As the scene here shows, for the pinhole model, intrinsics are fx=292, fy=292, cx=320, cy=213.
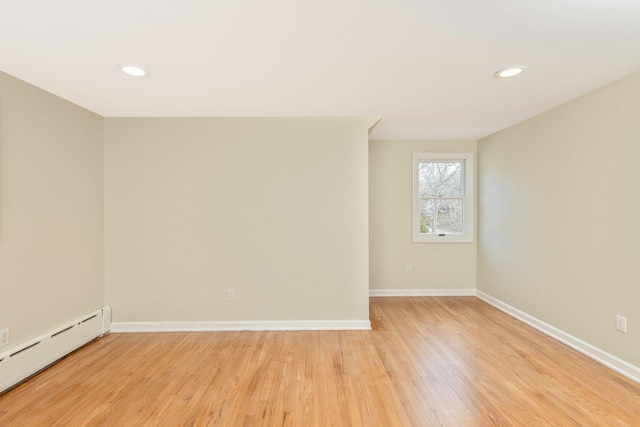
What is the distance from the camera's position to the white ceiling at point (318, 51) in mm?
1479

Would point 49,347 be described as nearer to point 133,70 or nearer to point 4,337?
point 4,337

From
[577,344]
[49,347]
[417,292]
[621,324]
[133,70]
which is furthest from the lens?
[417,292]

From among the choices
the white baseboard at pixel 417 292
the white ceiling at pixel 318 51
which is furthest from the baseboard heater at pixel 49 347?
the white baseboard at pixel 417 292

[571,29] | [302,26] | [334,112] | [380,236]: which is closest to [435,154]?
[380,236]

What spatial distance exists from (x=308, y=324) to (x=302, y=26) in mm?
2771

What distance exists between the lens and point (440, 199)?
4586mm

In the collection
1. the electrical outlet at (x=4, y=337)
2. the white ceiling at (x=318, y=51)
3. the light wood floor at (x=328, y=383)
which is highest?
the white ceiling at (x=318, y=51)

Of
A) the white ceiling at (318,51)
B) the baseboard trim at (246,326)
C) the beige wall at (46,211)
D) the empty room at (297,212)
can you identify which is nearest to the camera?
the white ceiling at (318,51)

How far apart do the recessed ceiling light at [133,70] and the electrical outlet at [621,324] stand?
4120 millimetres

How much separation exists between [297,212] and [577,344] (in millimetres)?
2963

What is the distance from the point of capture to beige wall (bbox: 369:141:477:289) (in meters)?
4.50

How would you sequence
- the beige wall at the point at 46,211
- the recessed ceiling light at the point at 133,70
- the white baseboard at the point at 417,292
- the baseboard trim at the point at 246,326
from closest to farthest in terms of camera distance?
the recessed ceiling light at the point at 133,70 < the beige wall at the point at 46,211 < the baseboard trim at the point at 246,326 < the white baseboard at the point at 417,292

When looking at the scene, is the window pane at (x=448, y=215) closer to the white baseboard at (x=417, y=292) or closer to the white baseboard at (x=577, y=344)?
the white baseboard at (x=417, y=292)

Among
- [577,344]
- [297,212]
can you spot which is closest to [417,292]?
[577,344]
